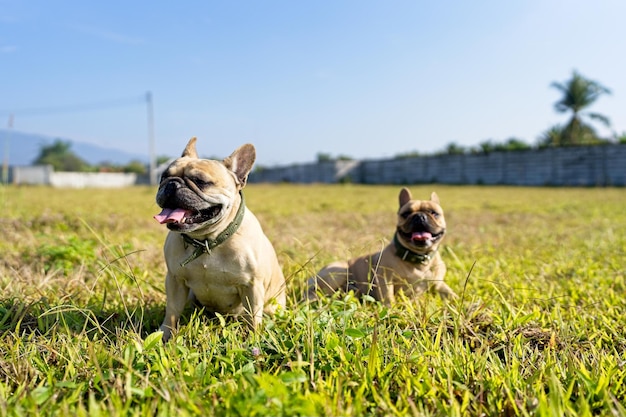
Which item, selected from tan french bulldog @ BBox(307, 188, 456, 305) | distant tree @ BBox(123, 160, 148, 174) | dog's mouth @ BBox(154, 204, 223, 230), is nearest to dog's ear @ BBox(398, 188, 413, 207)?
tan french bulldog @ BBox(307, 188, 456, 305)

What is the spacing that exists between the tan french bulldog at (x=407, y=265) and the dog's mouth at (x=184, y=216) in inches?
36.7

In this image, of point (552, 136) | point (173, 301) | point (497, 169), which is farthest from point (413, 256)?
point (552, 136)

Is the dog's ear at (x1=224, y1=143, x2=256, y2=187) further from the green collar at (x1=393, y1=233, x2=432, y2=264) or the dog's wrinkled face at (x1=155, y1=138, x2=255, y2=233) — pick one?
the green collar at (x1=393, y1=233, x2=432, y2=264)

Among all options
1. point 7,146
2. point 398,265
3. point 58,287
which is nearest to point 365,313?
point 398,265

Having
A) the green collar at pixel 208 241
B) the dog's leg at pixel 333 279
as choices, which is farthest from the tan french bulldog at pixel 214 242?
the dog's leg at pixel 333 279

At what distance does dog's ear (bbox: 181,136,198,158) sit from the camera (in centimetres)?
233

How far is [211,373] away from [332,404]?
0.48 metres

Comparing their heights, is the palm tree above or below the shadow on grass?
above

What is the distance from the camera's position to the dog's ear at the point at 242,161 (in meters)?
2.17

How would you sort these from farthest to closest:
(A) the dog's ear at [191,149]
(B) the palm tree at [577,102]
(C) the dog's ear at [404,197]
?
1. (B) the palm tree at [577,102]
2. (C) the dog's ear at [404,197]
3. (A) the dog's ear at [191,149]

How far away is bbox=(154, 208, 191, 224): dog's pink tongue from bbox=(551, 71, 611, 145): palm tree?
33.5 metres

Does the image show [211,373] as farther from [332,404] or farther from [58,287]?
[58,287]

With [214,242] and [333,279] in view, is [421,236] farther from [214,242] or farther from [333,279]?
[214,242]

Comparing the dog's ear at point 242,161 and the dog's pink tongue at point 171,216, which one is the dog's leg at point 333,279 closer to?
the dog's ear at point 242,161
